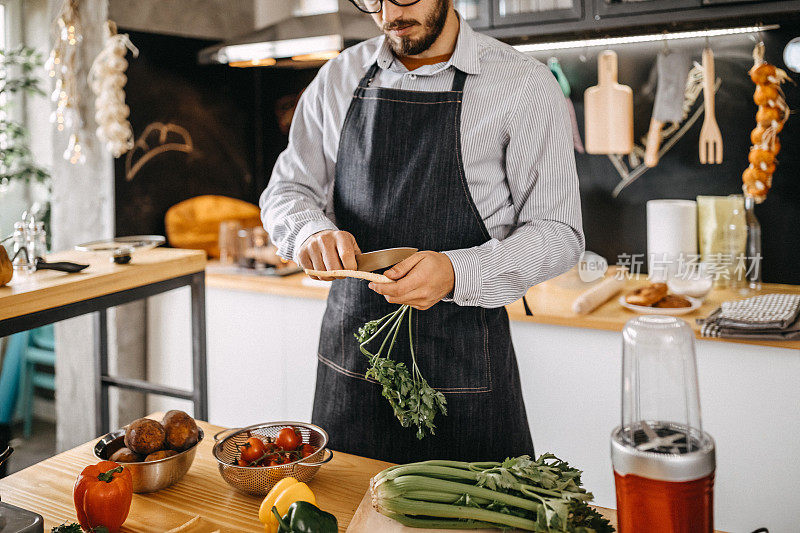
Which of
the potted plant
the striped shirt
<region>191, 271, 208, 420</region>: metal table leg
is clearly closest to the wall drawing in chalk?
the potted plant

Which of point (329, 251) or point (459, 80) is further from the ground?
point (459, 80)

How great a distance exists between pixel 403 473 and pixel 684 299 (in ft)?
5.17

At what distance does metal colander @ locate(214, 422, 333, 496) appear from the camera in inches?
46.2

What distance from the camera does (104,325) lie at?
2.19 metres

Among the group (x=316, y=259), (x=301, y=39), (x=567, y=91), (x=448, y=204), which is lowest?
(x=316, y=259)

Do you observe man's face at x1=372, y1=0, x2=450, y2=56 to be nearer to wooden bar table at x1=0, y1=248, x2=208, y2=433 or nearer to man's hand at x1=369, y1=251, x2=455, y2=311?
man's hand at x1=369, y1=251, x2=455, y2=311

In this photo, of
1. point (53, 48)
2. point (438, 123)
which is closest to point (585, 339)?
point (438, 123)

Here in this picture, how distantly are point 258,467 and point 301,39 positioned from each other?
1.78 m

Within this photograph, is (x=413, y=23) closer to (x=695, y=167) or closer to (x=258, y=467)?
(x=258, y=467)

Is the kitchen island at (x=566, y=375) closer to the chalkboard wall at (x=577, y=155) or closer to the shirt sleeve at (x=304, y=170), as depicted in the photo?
the chalkboard wall at (x=577, y=155)

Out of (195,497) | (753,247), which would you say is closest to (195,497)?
(195,497)

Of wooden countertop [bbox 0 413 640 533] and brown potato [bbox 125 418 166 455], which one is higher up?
brown potato [bbox 125 418 166 455]

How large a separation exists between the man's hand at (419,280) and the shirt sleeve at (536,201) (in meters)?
0.07

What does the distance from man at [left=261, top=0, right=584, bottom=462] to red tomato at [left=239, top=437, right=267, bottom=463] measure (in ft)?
1.17
